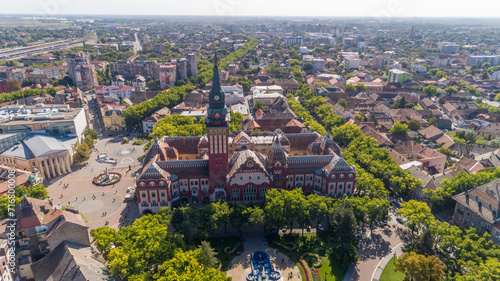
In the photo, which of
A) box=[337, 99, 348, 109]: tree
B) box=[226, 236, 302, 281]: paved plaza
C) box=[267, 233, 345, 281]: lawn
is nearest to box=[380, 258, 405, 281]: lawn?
box=[267, 233, 345, 281]: lawn

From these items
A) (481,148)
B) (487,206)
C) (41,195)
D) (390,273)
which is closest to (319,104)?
(481,148)

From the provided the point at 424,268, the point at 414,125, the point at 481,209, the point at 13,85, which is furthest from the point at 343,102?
the point at 13,85

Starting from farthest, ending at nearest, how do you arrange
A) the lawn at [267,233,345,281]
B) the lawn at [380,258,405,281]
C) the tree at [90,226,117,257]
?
the lawn at [267,233,345,281], the lawn at [380,258,405,281], the tree at [90,226,117,257]

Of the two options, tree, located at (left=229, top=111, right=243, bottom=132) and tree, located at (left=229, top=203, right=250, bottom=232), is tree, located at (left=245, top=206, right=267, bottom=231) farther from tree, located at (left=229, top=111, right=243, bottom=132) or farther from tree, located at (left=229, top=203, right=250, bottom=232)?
tree, located at (left=229, top=111, right=243, bottom=132)

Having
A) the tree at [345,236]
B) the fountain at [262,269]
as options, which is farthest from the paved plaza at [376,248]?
the fountain at [262,269]

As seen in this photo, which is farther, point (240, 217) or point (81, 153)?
point (81, 153)

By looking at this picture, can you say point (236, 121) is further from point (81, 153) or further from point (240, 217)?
point (240, 217)
